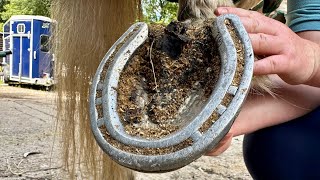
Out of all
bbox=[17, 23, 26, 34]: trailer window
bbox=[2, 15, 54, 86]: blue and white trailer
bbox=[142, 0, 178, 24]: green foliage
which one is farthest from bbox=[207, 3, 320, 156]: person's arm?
bbox=[17, 23, 26, 34]: trailer window

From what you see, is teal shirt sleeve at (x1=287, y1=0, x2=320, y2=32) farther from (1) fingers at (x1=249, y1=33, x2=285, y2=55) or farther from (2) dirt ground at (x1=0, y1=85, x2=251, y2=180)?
(2) dirt ground at (x1=0, y1=85, x2=251, y2=180)

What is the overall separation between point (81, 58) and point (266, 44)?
0.41m

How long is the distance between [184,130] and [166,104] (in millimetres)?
74

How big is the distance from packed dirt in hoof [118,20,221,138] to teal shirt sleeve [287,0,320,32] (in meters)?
0.24

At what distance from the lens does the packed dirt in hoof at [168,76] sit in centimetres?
46

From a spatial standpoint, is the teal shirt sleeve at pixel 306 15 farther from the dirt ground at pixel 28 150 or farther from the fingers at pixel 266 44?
the dirt ground at pixel 28 150

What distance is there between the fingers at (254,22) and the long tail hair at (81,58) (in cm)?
32

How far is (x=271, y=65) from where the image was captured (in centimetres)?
53

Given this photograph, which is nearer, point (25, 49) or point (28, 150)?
point (28, 150)

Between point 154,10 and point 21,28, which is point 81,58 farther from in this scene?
point 21,28

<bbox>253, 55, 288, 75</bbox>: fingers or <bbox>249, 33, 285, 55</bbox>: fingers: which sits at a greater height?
<bbox>249, 33, 285, 55</bbox>: fingers

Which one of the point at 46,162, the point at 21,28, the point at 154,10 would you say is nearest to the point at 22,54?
the point at 21,28

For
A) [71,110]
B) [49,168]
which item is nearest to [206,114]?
[71,110]

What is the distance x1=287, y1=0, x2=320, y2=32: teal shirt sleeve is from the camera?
675mm
